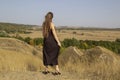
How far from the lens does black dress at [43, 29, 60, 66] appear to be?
10984mm

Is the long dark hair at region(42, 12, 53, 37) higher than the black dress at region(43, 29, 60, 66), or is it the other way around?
the long dark hair at region(42, 12, 53, 37)

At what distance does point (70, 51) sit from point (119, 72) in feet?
26.6

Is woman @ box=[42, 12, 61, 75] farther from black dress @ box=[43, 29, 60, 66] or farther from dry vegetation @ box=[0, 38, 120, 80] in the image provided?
dry vegetation @ box=[0, 38, 120, 80]

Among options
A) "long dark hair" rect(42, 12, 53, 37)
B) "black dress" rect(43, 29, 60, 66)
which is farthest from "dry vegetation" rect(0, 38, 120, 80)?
"long dark hair" rect(42, 12, 53, 37)

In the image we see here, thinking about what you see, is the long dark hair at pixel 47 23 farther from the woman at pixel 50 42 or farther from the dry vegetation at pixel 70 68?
the dry vegetation at pixel 70 68

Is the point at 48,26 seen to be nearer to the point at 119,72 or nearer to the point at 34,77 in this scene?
the point at 34,77

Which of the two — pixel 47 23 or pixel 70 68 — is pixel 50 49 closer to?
pixel 47 23

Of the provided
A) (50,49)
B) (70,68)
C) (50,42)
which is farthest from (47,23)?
(70,68)

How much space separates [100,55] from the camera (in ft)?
57.9

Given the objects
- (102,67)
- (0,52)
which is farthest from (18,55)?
(102,67)

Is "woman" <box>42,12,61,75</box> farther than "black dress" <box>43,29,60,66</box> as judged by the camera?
No

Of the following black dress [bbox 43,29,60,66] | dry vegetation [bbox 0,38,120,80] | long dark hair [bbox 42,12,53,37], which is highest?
long dark hair [bbox 42,12,53,37]

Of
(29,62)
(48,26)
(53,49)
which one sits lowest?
(29,62)

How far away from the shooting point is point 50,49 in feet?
36.3
